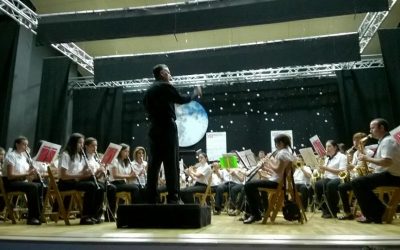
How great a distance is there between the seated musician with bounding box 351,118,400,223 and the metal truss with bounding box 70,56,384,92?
5.11 metres

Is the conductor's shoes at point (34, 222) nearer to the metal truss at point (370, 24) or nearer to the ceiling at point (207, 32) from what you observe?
the ceiling at point (207, 32)

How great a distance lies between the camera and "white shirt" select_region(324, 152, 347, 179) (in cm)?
612

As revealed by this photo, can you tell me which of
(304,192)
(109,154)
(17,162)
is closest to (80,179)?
(109,154)

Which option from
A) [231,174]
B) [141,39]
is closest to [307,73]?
[231,174]

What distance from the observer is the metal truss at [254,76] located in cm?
999

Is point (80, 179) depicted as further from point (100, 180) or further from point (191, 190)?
point (191, 190)

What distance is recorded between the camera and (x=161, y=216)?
13.4 feet

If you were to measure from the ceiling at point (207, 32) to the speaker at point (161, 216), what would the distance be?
5.95 metres

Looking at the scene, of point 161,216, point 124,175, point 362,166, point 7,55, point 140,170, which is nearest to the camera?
point 161,216

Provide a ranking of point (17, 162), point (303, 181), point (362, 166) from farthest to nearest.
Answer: point (303, 181) → point (362, 166) → point (17, 162)

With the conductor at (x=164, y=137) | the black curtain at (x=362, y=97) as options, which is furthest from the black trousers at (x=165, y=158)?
the black curtain at (x=362, y=97)

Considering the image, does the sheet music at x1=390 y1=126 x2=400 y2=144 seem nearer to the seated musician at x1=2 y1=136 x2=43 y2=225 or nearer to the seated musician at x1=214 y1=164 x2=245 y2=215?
the seated musician at x1=214 y1=164 x2=245 y2=215

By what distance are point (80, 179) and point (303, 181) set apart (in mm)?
4451

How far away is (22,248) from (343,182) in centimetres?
475
